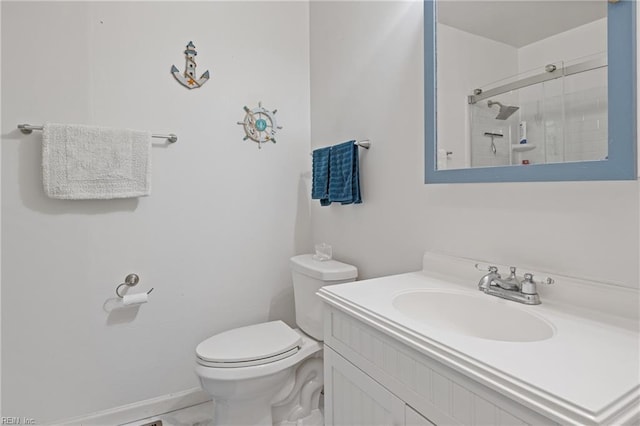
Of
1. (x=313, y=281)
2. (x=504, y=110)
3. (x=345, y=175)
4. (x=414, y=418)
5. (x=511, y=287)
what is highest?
(x=504, y=110)

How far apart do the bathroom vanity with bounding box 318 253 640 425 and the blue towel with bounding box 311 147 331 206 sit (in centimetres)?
72

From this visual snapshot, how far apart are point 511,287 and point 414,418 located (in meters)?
0.46

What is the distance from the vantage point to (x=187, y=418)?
164cm

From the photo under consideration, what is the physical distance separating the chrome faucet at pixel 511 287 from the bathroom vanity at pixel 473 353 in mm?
20

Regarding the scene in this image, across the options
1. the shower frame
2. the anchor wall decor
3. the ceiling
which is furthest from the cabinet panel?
the anchor wall decor

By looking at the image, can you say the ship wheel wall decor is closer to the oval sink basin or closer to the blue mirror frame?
the oval sink basin

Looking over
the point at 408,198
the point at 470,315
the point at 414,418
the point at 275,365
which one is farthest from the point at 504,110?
Result: the point at 275,365

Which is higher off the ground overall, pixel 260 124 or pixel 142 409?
pixel 260 124

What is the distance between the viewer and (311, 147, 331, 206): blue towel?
5.74 feet

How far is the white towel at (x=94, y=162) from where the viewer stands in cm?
140

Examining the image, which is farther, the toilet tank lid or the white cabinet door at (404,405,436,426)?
the toilet tank lid

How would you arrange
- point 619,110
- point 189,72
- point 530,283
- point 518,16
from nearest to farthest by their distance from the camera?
point 619,110, point 530,283, point 518,16, point 189,72

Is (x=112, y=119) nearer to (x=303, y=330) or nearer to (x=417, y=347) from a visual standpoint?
(x=303, y=330)

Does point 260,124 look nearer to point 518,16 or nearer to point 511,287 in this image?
point 518,16
